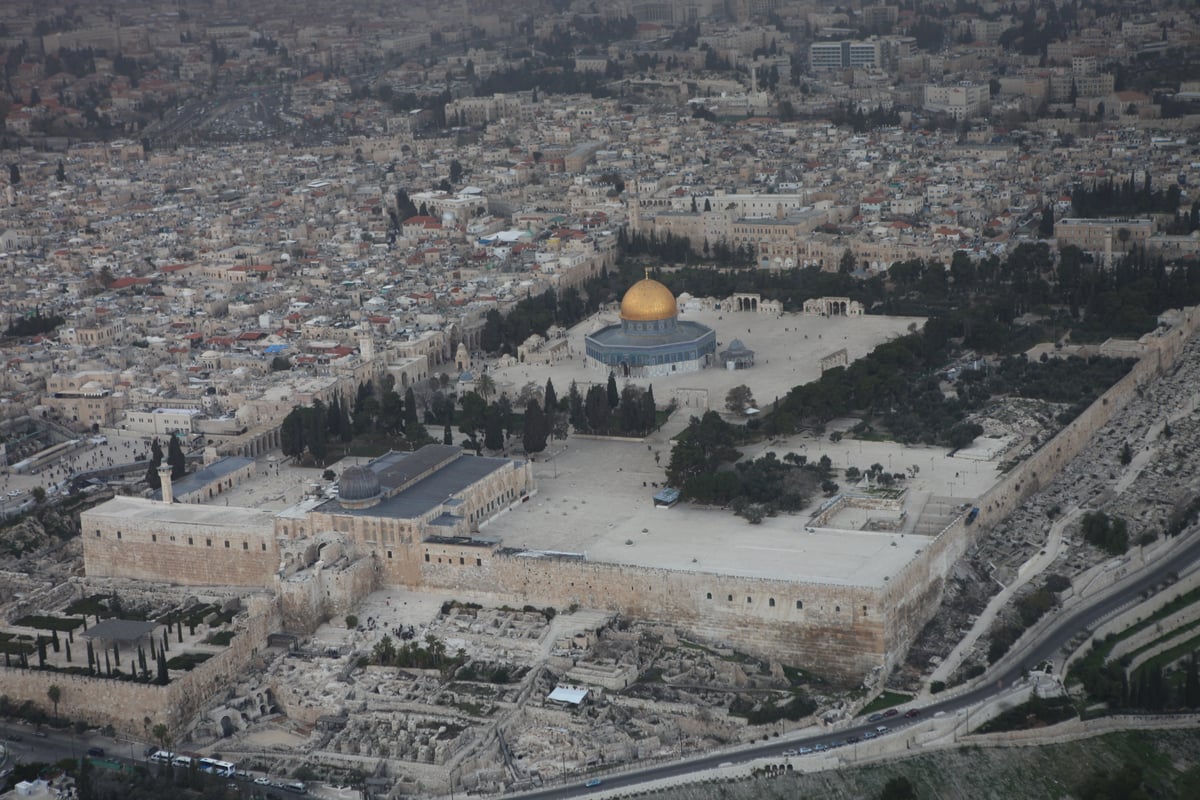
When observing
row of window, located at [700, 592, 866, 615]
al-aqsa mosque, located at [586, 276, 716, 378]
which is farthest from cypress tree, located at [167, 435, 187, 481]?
row of window, located at [700, 592, 866, 615]

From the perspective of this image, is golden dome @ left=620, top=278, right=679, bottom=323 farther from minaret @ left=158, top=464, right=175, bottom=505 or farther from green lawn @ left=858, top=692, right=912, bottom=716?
green lawn @ left=858, top=692, right=912, bottom=716

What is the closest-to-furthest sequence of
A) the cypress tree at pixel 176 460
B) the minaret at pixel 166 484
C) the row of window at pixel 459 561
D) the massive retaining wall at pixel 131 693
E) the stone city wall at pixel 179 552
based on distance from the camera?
the massive retaining wall at pixel 131 693, the row of window at pixel 459 561, the stone city wall at pixel 179 552, the minaret at pixel 166 484, the cypress tree at pixel 176 460

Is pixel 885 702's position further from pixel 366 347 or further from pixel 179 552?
pixel 366 347

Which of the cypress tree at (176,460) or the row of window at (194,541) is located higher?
the cypress tree at (176,460)

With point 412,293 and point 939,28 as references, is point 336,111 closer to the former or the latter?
point 939,28

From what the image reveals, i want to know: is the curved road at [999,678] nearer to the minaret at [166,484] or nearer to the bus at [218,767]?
the bus at [218,767]

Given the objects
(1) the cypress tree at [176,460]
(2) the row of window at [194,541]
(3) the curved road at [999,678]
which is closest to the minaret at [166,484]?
(2) the row of window at [194,541]

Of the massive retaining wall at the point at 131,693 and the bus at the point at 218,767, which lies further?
the massive retaining wall at the point at 131,693
